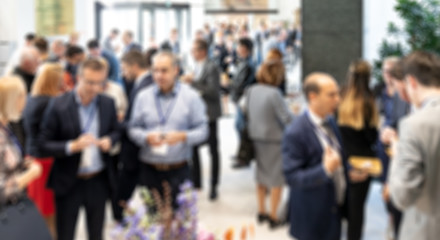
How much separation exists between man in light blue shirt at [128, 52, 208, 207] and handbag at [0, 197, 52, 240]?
1224 millimetres

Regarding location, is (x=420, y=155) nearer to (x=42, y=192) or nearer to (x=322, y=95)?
(x=322, y=95)

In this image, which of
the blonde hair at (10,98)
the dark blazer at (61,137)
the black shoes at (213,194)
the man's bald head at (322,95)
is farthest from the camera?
the black shoes at (213,194)

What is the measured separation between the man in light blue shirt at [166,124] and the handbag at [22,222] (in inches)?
48.2

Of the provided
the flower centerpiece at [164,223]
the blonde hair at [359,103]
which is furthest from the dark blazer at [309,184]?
the flower centerpiece at [164,223]

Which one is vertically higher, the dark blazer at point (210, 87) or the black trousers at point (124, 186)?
the dark blazer at point (210, 87)

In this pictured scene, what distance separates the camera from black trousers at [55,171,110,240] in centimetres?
340

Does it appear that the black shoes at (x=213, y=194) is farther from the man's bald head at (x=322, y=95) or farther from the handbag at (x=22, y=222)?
the handbag at (x=22, y=222)

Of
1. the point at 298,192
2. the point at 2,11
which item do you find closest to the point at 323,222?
the point at 298,192

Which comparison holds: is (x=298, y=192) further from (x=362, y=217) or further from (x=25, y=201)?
(x=25, y=201)

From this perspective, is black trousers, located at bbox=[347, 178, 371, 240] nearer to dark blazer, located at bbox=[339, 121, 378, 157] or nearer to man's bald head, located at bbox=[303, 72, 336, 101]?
dark blazer, located at bbox=[339, 121, 378, 157]

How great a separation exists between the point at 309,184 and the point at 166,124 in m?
1.20

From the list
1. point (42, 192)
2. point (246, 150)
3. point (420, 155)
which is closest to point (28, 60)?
point (42, 192)

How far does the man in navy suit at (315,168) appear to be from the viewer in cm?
297

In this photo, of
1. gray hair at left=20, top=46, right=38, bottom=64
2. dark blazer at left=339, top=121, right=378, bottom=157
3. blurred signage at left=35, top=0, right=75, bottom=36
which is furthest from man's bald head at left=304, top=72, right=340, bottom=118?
blurred signage at left=35, top=0, right=75, bottom=36
